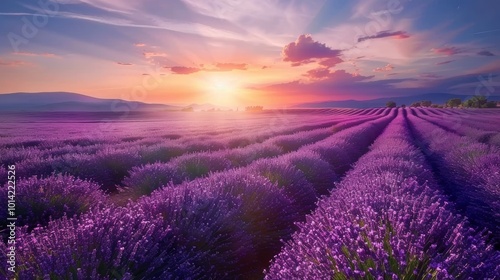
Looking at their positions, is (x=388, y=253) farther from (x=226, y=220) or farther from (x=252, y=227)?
(x=252, y=227)

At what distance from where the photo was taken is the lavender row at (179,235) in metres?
2.23

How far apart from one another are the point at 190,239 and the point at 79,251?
933mm

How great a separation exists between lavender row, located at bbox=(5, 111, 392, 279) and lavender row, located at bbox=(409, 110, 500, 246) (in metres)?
2.26

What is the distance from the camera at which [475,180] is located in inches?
231

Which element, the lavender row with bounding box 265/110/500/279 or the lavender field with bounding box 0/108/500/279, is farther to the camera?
the lavender field with bounding box 0/108/500/279

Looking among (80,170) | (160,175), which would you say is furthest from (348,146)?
(80,170)

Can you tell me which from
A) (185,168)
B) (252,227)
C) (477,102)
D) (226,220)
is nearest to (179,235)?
(226,220)

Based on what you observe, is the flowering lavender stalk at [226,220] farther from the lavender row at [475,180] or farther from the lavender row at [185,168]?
the lavender row at [475,180]

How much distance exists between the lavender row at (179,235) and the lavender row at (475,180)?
7.41 feet

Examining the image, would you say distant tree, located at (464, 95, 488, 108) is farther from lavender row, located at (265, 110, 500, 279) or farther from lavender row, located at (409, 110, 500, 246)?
lavender row, located at (265, 110, 500, 279)

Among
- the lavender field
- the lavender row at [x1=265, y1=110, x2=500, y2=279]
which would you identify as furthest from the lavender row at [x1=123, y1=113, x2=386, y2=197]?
the lavender row at [x1=265, y1=110, x2=500, y2=279]

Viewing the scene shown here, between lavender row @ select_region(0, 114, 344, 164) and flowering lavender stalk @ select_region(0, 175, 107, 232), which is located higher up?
flowering lavender stalk @ select_region(0, 175, 107, 232)

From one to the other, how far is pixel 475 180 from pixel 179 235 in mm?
5208

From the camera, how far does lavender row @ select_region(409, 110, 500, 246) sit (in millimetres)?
4393
